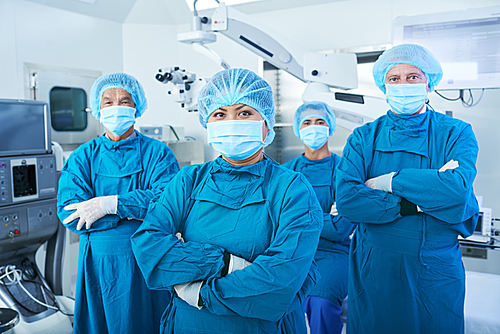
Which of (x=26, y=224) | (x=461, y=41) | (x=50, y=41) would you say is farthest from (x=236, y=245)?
(x=50, y=41)

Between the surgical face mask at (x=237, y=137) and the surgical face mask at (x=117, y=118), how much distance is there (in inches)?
34.1

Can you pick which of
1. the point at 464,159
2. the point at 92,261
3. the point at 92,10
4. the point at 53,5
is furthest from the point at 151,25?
the point at 464,159

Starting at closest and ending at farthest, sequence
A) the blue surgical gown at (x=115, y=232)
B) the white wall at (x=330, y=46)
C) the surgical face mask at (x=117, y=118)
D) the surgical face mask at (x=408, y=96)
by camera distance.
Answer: the surgical face mask at (x=408, y=96), the blue surgical gown at (x=115, y=232), the surgical face mask at (x=117, y=118), the white wall at (x=330, y=46)

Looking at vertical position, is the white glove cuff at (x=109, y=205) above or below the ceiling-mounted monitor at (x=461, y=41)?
below

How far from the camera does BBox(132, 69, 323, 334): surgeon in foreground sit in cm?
Result: 109

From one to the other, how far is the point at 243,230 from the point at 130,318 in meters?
1.01

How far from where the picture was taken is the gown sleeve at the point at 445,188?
1505mm

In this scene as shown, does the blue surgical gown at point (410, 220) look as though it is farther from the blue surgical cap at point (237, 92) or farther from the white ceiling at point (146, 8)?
the white ceiling at point (146, 8)

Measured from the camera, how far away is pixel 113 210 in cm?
177

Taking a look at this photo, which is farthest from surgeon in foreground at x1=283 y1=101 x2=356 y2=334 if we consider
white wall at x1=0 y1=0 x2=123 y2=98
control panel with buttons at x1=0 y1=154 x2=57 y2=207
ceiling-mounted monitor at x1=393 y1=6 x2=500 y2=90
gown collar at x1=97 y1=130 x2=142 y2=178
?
white wall at x1=0 y1=0 x2=123 y2=98

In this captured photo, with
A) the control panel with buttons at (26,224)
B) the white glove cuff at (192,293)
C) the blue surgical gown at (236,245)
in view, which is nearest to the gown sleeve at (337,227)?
the blue surgical gown at (236,245)

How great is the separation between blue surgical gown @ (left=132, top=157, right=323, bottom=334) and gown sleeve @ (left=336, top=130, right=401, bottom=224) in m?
0.50

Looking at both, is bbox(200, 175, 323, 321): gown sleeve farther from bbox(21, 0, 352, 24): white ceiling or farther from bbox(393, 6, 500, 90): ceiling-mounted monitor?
bbox(21, 0, 352, 24): white ceiling

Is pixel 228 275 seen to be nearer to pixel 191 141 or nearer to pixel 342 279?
pixel 342 279
